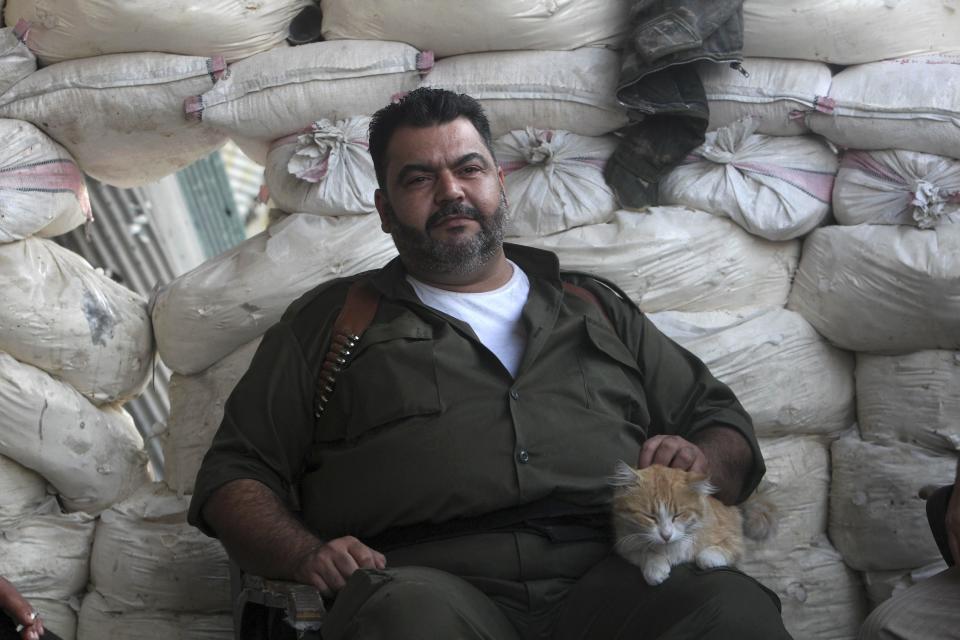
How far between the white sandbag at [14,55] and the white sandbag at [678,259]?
4.76 feet

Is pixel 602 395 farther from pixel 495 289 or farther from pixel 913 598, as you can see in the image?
pixel 913 598

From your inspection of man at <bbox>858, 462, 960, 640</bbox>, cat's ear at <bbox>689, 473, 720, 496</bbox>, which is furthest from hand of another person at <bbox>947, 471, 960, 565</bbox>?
cat's ear at <bbox>689, 473, 720, 496</bbox>

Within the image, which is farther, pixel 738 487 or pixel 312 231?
pixel 312 231

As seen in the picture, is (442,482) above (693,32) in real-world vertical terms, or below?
below

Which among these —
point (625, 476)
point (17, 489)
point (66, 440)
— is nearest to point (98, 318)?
point (66, 440)

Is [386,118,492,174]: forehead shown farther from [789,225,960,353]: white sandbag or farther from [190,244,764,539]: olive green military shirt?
[789,225,960,353]: white sandbag

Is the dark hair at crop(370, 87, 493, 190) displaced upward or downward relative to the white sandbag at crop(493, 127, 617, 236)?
upward

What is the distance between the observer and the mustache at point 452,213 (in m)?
2.48

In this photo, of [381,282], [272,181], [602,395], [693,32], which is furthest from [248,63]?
[602,395]

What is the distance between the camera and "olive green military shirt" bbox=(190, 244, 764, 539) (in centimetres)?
226

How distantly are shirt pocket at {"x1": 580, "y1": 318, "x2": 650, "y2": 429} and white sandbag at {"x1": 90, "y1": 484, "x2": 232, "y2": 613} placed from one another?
3.59ft

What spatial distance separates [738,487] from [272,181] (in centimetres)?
148

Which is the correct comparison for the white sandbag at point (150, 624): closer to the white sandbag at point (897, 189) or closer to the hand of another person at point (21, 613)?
the hand of another person at point (21, 613)

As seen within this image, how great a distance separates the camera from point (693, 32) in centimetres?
280
